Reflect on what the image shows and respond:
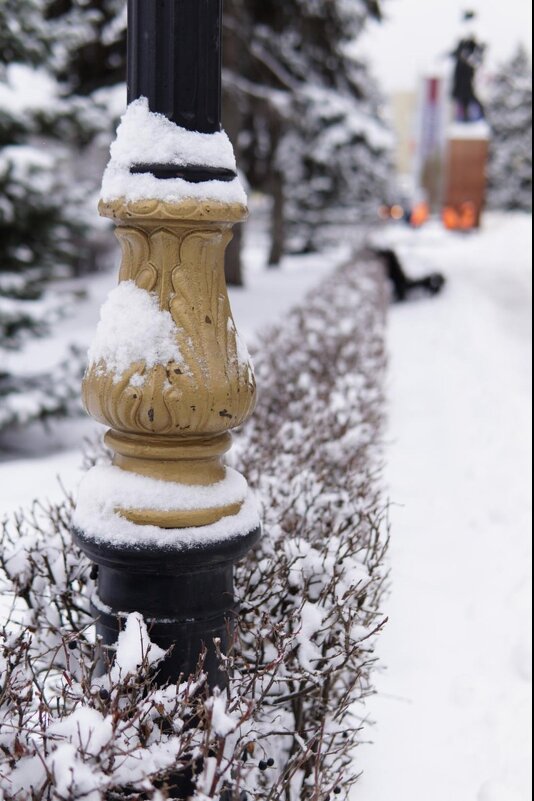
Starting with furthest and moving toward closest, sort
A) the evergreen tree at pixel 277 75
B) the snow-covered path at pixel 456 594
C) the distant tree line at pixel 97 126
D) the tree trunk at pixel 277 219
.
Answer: the tree trunk at pixel 277 219 < the evergreen tree at pixel 277 75 < the distant tree line at pixel 97 126 < the snow-covered path at pixel 456 594

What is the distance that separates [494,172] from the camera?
49031 millimetres

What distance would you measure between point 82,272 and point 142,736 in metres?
25.4

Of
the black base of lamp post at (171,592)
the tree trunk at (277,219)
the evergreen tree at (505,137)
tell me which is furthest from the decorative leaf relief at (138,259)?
the evergreen tree at (505,137)

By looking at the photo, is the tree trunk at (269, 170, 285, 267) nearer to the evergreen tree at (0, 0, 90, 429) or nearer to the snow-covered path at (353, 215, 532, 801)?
the snow-covered path at (353, 215, 532, 801)

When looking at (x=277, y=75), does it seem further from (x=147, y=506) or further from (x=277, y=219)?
(x=147, y=506)

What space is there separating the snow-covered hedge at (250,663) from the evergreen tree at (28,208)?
4264 mm

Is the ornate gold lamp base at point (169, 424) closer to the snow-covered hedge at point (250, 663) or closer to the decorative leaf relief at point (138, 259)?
the decorative leaf relief at point (138, 259)

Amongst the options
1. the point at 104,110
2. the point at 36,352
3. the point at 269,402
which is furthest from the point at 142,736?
the point at 36,352

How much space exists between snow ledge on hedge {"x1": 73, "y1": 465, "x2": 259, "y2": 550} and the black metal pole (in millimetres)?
854

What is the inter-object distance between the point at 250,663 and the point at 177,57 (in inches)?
58.6

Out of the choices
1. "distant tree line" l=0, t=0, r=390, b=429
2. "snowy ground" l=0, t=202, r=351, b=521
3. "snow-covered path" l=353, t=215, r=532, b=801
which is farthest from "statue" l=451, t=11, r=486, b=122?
"snow-covered path" l=353, t=215, r=532, b=801

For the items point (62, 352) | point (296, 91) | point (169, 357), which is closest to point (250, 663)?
point (169, 357)

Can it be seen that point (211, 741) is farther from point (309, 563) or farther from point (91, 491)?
point (309, 563)

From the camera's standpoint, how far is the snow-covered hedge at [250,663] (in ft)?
4.95
